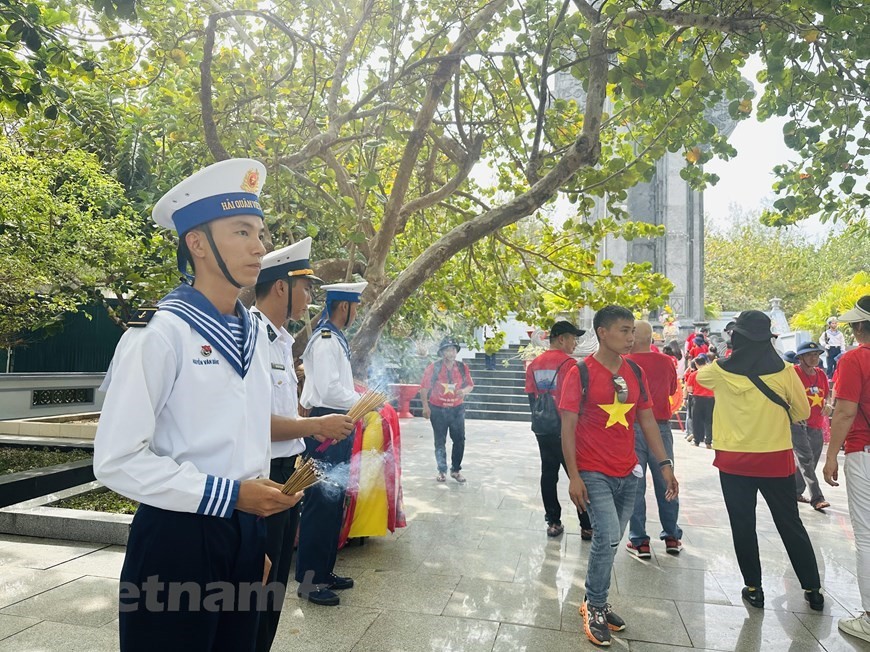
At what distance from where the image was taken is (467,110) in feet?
25.2

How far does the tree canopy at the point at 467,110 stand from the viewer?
4879 millimetres

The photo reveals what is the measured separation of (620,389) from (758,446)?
111cm

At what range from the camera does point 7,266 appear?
7887 millimetres

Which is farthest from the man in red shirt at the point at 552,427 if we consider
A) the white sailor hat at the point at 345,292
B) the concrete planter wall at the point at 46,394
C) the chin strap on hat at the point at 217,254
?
the concrete planter wall at the point at 46,394

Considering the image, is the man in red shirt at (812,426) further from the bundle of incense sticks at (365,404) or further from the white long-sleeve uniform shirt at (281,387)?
the white long-sleeve uniform shirt at (281,387)

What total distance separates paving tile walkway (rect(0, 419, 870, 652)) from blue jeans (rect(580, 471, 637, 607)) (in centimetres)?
33

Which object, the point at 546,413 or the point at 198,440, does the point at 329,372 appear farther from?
the point at 546,413

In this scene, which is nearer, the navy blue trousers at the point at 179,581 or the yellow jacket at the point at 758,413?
the navy blue trousers at the point at 179,581

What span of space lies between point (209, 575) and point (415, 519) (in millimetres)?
4662

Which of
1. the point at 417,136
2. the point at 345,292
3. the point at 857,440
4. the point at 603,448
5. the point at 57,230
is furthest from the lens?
the point at 57,230

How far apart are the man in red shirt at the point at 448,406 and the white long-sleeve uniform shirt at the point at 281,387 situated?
5.27 metres

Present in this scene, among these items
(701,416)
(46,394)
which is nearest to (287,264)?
(701,416)

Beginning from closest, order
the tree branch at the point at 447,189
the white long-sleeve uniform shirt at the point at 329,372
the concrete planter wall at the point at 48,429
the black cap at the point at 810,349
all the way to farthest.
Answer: the white long-sleeve uniform shirt at the point at 329,372 → the tree branch at the point at 447,189 → the black cap at the point at 810,349 → the concrete planter wall at the point at 48,429

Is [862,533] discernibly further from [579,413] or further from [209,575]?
[209,575]
